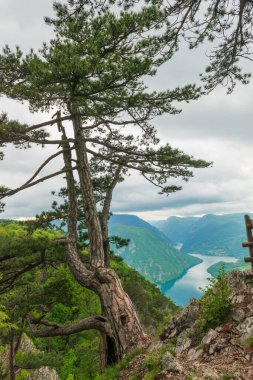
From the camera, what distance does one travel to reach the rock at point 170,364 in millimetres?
6234

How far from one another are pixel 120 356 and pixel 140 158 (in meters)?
7.53

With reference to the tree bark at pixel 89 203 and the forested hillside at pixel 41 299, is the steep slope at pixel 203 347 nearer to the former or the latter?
the forested hillside at pixel 41 299

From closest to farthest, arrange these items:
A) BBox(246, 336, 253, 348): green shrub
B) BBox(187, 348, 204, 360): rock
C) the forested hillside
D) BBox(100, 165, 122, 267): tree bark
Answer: BBox(246, 336, 253, 348): green shrub, BBox(187, 348, 204, 360): rock, the forested hillside, BBox(100, 165, 122, 267): tree bark

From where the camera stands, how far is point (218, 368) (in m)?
5.88

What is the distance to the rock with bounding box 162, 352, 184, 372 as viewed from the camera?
6234 mm

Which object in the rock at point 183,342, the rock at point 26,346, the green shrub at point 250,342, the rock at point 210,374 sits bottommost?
the rock at point 26,346

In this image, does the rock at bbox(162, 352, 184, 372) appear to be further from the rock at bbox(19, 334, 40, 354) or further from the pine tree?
the rock at bbox(19, 334, 40, 354)

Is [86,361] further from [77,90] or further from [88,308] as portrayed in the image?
[77,90]

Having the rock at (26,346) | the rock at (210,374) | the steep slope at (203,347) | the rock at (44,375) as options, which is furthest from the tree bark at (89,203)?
the rock at (26,346)

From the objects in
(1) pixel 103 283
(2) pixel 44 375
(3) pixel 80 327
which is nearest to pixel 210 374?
(1) pixel 103 283

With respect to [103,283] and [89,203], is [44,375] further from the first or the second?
[89,203]

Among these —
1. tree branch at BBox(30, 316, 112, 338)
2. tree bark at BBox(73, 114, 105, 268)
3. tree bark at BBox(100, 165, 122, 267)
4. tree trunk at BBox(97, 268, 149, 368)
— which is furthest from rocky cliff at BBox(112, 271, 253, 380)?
tree bark at BBox(100, 165, 122, 267)

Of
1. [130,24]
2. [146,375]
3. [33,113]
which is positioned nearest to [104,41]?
[130,24]

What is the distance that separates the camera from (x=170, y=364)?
6367 millimetres
